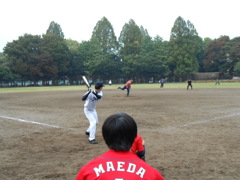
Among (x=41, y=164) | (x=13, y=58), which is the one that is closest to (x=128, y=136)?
(x=41, y=164)

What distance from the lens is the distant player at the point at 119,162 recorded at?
1683mm

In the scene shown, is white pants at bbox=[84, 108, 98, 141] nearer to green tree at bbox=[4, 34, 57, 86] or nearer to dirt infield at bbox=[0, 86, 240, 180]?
dirt infield at bbox=[0, 86, 240, 180]

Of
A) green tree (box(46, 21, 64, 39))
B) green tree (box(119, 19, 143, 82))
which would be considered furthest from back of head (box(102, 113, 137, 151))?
green tree (box(46, 21, 64, 39))

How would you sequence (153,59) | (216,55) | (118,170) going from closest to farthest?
1. (118,170)
2. (153,59)
3. (216,55)

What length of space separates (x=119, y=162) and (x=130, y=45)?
75431mm

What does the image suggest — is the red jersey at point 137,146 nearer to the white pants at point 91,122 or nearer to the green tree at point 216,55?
the white pants at point 91,122

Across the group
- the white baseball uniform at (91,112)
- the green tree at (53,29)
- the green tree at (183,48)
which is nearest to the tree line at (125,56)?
the green tree at (183,48)

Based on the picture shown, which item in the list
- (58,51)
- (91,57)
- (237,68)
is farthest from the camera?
(91,57)

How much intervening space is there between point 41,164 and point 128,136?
13.3ft

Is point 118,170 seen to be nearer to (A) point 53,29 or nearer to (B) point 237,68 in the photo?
(B) point 237,68

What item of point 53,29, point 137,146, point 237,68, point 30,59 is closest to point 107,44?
point 53,29

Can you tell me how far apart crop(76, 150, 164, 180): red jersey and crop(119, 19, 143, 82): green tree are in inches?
2786

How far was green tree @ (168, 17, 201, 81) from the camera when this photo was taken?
7131cm

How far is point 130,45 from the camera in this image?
75562 mm
